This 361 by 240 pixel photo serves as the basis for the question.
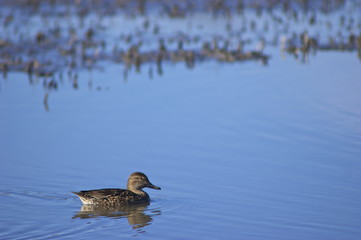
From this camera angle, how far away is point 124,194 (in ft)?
28.8

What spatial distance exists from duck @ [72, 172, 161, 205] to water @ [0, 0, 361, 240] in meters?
0.15

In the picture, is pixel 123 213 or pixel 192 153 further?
pixel 192 153

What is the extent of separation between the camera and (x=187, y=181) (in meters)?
9.09

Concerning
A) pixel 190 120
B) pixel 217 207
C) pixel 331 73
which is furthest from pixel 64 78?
pixel 217 207

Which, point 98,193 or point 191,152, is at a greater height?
point 191,152

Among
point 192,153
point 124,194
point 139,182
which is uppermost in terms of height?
point 192,153

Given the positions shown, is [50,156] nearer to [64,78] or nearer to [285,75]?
[64,78]

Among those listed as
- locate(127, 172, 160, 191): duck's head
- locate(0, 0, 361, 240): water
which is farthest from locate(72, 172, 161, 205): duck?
locate(0, 0, 361, 240): water

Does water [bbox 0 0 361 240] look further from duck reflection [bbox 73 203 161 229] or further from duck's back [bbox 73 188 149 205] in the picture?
duck's back [bbox 73 188 149 205]

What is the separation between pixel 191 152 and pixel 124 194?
70.7 inches

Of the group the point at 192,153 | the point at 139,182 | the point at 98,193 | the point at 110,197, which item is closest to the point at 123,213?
the point at 110,197

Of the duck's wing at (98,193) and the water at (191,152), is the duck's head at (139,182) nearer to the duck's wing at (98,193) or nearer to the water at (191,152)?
the water at (191,152)

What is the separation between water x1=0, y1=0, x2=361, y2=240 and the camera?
7754 millimetres

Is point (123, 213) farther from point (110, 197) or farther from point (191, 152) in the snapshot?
point (191, 152)
